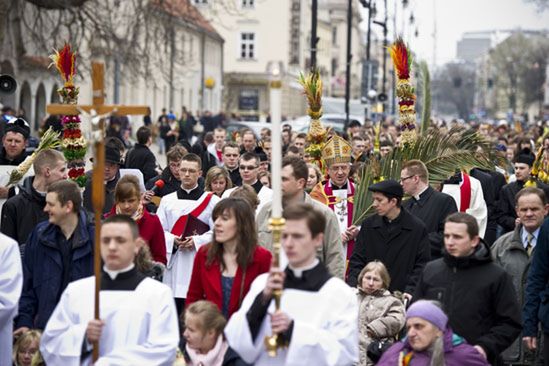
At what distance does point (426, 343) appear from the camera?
24.8 feet

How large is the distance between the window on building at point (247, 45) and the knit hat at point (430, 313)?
291 feet

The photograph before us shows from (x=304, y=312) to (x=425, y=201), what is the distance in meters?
5.04

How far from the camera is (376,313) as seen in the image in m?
9.55

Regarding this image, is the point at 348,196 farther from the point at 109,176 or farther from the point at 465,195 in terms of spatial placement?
the point at 109,176

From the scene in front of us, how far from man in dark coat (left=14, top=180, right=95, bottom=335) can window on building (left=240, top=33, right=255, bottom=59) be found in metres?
87.5

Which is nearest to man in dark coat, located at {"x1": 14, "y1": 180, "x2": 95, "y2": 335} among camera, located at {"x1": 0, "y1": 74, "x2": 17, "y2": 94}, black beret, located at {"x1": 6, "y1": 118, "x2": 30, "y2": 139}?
black beret, located at {"x1": 6, "y1": 118, "x2": 30, "y2": 139}

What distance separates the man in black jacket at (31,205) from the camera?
10.1m

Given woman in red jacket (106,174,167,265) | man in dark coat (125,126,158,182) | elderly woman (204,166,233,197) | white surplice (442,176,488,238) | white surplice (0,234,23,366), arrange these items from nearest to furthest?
white surplice (0,234,23,366)
woman in red jacket (106,174,167,265)
elderly woman (204,166,233,197)
white surplice (442,176,488,238)
man in dark coat (125,126,158,182)

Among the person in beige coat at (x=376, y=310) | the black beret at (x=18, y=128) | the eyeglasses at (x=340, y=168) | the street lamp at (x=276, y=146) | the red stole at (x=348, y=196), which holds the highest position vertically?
the street lamp at (x=276, y=146)

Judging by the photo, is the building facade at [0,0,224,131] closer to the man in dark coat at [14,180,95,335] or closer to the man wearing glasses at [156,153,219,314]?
the man wearing glasses at [156,153,219,314]

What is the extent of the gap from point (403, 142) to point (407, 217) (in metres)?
4.41

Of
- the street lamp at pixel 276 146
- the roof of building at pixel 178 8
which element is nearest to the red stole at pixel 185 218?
the street lamp at pixel 276 146

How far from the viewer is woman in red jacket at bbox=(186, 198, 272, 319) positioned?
8031mm

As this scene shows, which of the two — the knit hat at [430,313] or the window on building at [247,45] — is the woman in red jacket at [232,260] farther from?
the window on building at [247,45]
